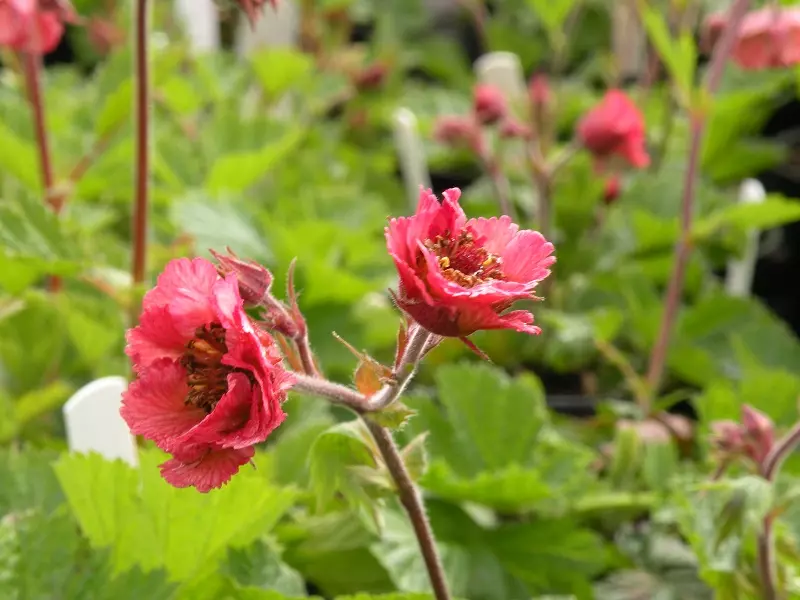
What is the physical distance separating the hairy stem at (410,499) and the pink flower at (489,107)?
0.66 metres

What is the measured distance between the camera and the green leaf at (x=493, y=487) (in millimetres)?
567

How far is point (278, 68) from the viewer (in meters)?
1.19

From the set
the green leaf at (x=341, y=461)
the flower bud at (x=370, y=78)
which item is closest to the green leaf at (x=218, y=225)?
the green leaf at (x=341, y=461)

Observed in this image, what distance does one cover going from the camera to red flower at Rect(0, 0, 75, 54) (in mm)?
601

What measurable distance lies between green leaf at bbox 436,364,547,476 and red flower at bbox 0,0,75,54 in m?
0.40

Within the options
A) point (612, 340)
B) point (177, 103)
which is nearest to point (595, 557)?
point (612, 340)

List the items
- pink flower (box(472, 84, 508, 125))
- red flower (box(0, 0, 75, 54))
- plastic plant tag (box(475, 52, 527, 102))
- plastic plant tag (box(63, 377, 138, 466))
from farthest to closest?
plastic plant tag (box(475, 52, 527, 102)) < pink flower (box(472, 84, 508, 125)) < red flower (box(0, 0, 75, 54)) < plastic plant tag (box(63, 377, 138, 466))

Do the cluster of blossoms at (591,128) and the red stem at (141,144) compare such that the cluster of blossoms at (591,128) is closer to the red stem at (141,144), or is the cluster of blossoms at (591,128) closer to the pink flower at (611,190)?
the pink flower at (611,190)

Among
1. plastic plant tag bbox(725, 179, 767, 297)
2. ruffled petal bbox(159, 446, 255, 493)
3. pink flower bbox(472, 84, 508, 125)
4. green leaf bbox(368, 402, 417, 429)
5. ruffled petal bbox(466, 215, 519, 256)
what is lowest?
plastic plant tag bbox(725, 179, 767, 297)

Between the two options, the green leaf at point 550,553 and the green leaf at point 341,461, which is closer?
the green leaf at point 341,461

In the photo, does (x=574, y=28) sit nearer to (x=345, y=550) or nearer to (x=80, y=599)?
(x=345, y=550)

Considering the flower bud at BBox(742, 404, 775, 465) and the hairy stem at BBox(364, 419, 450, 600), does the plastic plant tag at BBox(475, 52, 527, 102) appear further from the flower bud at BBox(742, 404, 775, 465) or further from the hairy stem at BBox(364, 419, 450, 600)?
the hairy stem at BBox(364, 419, 450, 600)

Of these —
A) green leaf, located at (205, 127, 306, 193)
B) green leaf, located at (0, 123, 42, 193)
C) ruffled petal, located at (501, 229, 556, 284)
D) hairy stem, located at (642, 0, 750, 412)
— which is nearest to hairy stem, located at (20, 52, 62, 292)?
green leaf, located at (0, 123, 42, 193)

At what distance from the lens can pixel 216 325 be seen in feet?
1.07
